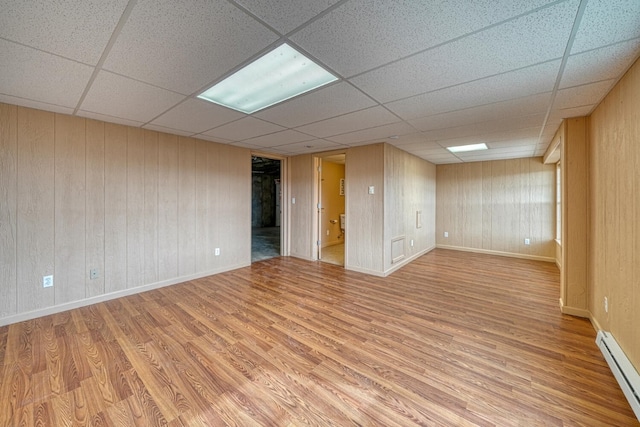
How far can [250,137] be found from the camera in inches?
146

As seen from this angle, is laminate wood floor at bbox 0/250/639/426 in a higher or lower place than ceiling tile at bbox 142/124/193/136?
lower

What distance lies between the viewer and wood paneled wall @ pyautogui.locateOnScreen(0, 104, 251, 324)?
98.3 inches

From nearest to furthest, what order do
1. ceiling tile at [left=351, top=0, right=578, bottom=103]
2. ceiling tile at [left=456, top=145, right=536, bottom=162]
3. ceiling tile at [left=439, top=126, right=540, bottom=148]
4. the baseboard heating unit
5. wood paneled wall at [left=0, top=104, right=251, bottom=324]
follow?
ceiling tile at [left=351, top=0, right=578, bottom=103]
the baseboard heating unit
wood paneled wall at [left=0, top=104, right=251, bottom=324]
ceiling tile at [left=439, top=126, right=540, bottom=148]
ceiling tile at [left=456, top=145, right=536, bottom=162]

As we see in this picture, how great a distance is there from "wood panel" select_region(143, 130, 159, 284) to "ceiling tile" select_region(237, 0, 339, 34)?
2.91 meters

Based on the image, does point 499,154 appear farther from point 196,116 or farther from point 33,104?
point 33,104

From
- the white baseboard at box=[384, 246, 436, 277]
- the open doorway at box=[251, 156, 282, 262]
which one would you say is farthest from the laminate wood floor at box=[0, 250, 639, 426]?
the open doorway at box=[251, 156, 282, 262]

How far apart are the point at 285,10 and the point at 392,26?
570mm

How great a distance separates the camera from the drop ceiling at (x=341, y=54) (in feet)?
4.04

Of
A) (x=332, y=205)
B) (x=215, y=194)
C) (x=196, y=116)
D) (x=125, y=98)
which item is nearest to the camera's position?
(x=125, y=98)

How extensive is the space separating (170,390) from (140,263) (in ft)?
7.66

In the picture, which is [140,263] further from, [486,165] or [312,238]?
[486,165]

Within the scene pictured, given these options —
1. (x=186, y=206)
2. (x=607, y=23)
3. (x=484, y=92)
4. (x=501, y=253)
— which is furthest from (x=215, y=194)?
(x=501, y=253)

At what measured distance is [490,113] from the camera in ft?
8.52

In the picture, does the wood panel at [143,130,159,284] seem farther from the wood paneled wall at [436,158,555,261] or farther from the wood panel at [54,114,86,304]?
the wood paneled wall at [436,158,555,261]
